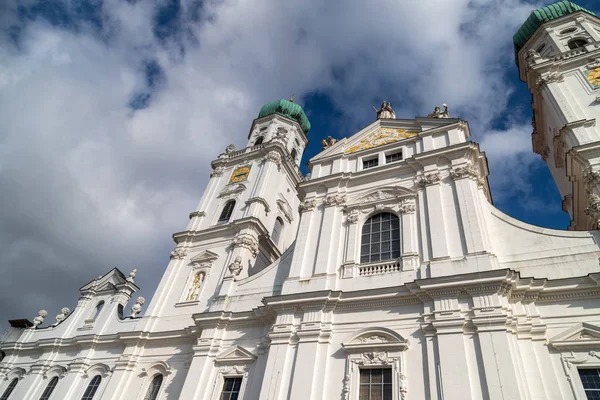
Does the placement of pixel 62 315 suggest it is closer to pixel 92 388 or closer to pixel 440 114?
pixel 92 388

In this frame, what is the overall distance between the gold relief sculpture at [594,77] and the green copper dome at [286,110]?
64.7ft

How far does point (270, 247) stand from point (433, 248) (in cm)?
1171

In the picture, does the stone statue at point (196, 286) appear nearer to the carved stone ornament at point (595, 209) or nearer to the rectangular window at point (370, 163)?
the rectangular window at point (370, 163)

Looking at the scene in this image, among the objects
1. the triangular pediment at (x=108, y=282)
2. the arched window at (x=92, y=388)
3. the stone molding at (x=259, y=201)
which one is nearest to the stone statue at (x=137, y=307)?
the triangular pediment at (x=108, y=282)

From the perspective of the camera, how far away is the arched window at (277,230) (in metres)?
24.5

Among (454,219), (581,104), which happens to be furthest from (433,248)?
(581,104)

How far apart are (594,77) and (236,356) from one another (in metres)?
20.7

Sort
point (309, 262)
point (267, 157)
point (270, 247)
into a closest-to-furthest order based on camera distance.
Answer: point (309, 262), point (270, 247), point (267, 157)

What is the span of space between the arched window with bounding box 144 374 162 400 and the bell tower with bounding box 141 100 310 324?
8.71ft

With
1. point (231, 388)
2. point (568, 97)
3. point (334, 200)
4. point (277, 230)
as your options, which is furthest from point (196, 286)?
point (568, 97)

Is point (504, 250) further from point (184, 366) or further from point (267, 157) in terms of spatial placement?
point (267, 157)

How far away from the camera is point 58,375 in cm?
2055

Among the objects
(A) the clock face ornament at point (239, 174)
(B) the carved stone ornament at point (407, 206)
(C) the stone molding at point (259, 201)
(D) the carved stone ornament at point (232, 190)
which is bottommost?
(B) the carved stone ornament at point (407, 206)

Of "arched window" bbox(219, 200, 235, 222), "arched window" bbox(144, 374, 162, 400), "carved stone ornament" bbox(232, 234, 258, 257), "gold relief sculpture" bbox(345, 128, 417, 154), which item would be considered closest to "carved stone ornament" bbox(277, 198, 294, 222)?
"arched window" bbox(219, 200, 235, 222)
